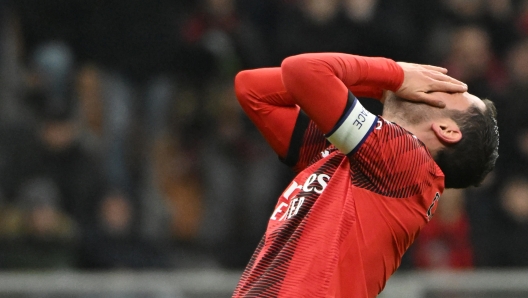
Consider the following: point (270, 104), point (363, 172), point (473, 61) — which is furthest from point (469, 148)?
point (473, 61)

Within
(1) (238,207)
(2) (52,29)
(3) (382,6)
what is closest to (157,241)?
(1) (238,207)

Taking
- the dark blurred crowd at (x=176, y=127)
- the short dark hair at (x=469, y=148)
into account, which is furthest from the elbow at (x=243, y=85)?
the dark blurred crowd at (x=176, y=127)

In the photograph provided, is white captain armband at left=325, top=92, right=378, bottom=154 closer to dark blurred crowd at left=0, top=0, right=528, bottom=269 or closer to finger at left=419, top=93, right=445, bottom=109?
finger at left=419, top=93, right=445, bottom=109

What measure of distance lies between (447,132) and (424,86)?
0.17 m

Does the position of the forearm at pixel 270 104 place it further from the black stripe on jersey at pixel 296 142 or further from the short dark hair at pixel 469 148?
the short dark hair at pixel 469 148

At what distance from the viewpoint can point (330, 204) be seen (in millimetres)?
3133

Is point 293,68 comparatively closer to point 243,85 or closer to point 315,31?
point 243,85

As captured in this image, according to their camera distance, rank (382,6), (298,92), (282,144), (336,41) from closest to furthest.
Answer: (298,92)
(282,144)
(336,41)
(382,6)

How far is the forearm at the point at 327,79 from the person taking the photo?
301 cm

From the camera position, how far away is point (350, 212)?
122 inches

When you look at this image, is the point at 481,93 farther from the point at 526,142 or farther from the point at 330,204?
the point at 330,204

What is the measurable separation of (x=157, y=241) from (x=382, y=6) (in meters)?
2.80

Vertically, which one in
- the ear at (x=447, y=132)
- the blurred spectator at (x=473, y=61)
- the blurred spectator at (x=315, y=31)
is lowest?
the blurred spectator at (x=473, y=61)

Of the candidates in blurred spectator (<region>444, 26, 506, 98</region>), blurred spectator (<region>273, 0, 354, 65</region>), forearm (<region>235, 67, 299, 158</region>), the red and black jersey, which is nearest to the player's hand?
the red and black jersey
